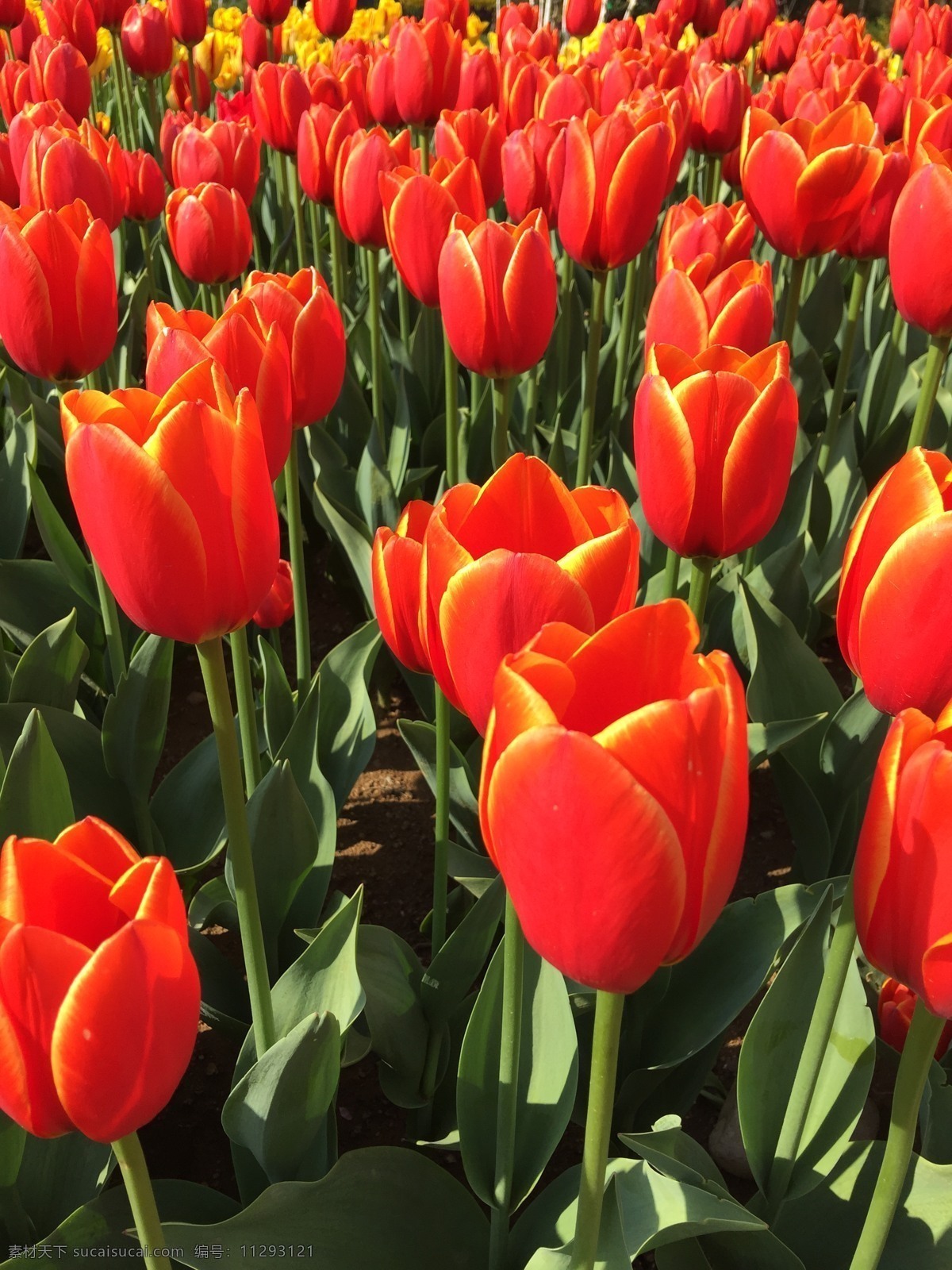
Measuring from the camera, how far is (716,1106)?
5.34ft

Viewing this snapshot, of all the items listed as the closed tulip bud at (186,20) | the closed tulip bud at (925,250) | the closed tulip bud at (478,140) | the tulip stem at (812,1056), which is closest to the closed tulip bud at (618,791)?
the tulip stem at (812,1056)

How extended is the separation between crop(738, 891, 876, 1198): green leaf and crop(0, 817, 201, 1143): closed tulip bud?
0.64 meters

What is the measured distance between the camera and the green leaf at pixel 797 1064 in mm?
1146

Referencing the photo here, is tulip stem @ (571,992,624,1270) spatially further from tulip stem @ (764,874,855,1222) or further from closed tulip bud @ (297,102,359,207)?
closed tulip bud @ (297,102,359,207)

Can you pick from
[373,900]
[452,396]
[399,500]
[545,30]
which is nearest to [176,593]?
[373,900]

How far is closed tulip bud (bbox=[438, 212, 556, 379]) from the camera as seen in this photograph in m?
1.61

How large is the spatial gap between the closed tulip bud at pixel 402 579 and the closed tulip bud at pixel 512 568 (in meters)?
0.13

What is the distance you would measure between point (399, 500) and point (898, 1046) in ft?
4.69

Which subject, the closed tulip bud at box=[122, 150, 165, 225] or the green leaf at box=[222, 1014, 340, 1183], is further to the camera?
the closed tulip bud at box=[122, 150, 165, 225]

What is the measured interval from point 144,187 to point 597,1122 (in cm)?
253

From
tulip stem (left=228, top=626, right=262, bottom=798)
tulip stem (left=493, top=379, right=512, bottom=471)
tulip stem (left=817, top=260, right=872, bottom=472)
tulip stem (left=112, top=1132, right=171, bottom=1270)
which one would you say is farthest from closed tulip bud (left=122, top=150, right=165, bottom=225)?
tulip stem (left=112, top=1132, right=171, bottom=1270)

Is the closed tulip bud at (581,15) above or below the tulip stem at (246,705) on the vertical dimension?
above

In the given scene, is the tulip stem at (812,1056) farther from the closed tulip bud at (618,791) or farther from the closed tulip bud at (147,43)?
the closed tulip bud at (147,43)

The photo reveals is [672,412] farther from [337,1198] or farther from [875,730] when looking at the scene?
[337,1198]
